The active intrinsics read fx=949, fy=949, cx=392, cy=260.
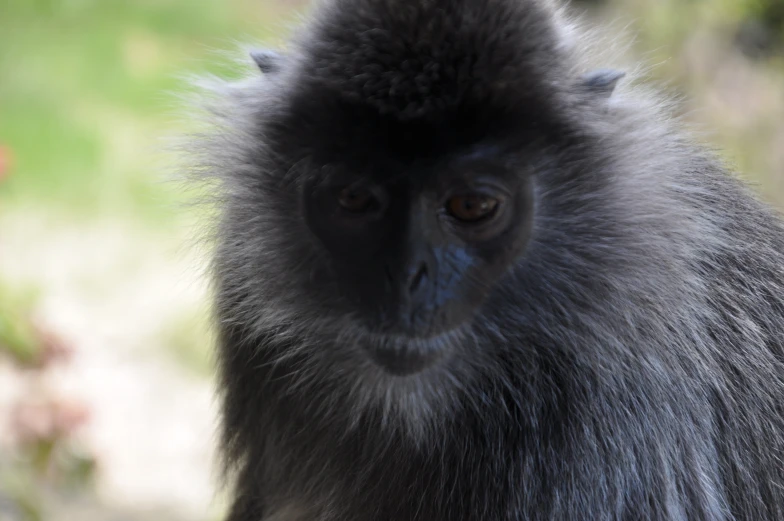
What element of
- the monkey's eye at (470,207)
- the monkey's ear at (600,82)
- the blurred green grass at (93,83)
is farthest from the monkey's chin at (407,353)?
the blurred green grass at (93,83)

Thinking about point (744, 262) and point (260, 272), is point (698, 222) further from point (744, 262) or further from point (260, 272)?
point (260, 272)

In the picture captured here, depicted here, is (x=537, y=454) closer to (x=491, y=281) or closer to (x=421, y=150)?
(x=491, y=281)

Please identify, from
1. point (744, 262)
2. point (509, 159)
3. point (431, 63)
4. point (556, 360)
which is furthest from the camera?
point (744, 262)

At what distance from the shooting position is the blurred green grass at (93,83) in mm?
11242

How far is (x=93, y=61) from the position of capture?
1338 cm

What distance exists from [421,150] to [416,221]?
223 mm

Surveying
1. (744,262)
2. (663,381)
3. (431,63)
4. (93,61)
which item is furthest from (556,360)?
(93,61)

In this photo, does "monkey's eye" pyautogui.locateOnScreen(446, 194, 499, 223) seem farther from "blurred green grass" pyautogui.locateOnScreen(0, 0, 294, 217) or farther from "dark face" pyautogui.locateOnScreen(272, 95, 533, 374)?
"blurred green grass" pyautogui.locateOnScreen(0, 0, 294, 217)

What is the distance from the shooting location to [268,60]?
11.4 ft

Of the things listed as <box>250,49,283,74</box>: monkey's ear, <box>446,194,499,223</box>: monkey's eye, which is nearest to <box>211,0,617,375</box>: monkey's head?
<box>446,194,499,223</box>: monkey's eye

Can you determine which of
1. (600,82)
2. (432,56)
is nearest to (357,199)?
(432,56)

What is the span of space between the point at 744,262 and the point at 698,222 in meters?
0.40

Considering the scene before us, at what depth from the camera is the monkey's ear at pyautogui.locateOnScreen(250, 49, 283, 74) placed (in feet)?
11.4

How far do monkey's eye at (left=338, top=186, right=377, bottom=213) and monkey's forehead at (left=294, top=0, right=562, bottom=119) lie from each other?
0.91ft
